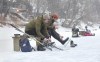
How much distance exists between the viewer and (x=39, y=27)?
1113 centimetres

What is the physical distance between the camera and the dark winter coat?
36.2 feet

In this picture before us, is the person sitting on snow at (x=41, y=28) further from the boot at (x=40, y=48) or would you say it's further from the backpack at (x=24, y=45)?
the backpack at (x=24, y=45)

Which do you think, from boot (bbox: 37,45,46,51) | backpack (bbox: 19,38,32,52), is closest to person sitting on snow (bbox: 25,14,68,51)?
boot (bbox: 37,45,46,51)

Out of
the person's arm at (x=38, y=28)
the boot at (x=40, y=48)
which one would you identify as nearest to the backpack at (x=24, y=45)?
the boot at (x=40, y=48)

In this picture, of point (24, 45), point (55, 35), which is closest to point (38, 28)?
point (24, 45)

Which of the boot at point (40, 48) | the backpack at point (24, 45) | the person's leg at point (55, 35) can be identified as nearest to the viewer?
the backpack at point (24, 45)

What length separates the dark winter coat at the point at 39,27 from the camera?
36.2 feet

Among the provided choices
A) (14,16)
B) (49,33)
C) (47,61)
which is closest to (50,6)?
(14,16)

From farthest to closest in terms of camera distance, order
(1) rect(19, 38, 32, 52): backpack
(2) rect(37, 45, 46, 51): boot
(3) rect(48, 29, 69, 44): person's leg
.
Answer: (3) rect(48, 29, 69, 44): person's leg → (2) rect(37, 45, 46, 51): boot → (1) rect(19, 38, 32, 52): backpack

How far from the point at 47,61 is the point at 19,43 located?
3.20 meters

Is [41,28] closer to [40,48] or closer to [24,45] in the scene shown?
[40,48]

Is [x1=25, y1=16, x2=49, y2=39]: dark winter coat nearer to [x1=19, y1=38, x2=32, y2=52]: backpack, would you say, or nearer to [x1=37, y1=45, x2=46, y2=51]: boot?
[x1=37, y1=45, x2=46, y2=51]: boot

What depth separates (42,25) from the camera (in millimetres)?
11500

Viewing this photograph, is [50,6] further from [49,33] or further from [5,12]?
[49,33]
